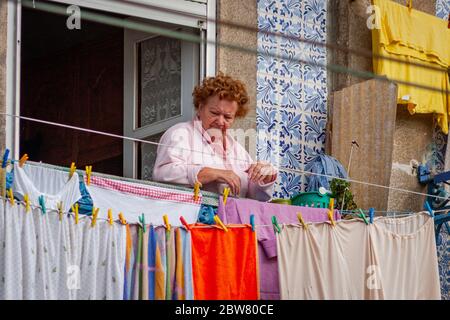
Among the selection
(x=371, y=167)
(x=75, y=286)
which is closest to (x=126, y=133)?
(x=371, y=167)

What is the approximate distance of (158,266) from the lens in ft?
38.1

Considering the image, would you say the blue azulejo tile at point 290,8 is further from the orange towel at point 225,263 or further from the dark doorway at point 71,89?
the orange towel at point 225,263

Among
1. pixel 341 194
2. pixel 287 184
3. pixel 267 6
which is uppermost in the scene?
pixel 267 6

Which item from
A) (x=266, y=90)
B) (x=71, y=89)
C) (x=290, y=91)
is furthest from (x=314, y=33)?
(x=71, y=89)

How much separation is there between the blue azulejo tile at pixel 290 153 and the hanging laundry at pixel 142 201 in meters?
1.44

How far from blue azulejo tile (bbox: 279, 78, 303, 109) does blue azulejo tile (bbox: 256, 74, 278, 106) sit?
55 mm

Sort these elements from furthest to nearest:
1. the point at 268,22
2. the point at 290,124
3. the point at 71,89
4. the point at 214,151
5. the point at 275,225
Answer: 1. the point at 71,89
2. the point at 268,22
3. the point at 290,124
4. the point at 214,151
5. the point at 275,225

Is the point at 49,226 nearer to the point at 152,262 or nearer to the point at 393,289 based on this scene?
the point at 152,262

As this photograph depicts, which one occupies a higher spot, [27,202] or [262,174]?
[262,174]

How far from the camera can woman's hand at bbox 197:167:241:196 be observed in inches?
500

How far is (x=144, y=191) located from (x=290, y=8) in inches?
98.2

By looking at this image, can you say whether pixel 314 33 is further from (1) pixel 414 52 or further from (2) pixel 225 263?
(2) pixel 225 263

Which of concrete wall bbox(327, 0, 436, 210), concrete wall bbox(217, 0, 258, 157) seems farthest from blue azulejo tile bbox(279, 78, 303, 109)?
concrete wall bbox(327, 0, 436, 210)

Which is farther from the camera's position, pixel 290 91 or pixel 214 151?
pixel 290 91
